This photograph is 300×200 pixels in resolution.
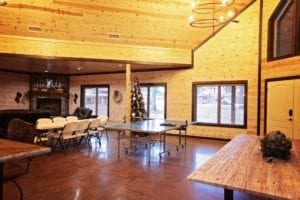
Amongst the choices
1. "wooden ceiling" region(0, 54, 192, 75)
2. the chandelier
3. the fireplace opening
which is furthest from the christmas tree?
the fireplace opening

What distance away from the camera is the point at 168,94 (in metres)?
10.1

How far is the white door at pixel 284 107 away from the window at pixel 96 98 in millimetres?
7221

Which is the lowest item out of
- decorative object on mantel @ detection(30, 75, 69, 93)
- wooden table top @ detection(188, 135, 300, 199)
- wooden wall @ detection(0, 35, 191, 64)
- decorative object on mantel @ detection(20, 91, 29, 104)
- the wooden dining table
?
wooden table top @ detection(188, 135, 300, 199)

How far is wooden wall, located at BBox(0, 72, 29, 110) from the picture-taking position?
38.1 feet

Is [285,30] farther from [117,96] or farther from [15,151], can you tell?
[117,96]

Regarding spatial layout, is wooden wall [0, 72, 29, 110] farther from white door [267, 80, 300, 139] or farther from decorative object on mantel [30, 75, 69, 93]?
white door [267, 80, 300, 139]

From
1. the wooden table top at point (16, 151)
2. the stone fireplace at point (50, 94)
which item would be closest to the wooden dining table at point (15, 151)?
the wooden table top at point (16, 151)

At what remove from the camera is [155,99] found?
1070 cm

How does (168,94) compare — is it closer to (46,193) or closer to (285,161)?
(46,193)

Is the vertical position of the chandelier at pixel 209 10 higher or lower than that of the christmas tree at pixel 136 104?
higher

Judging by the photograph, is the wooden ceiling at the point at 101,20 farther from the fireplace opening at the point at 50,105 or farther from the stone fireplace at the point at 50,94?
the fireplace opening at the point at 50,105

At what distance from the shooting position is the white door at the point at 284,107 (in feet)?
20.4

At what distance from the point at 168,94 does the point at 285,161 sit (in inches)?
302

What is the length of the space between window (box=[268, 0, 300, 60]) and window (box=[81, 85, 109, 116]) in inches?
283
